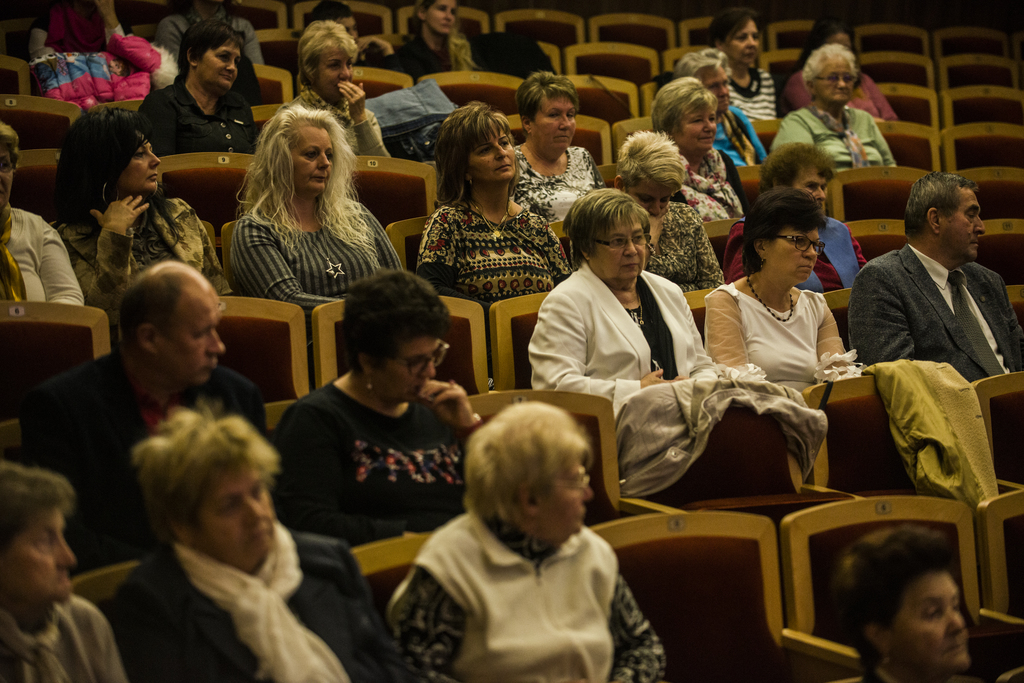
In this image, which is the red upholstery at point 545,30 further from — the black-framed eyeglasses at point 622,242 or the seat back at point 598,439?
the seat back at point 598,439

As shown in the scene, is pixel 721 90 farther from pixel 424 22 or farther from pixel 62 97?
pixel 62 97

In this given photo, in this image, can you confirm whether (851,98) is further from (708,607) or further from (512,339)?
(708,607)

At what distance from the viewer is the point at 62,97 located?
3.43 m

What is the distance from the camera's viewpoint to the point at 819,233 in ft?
10.0

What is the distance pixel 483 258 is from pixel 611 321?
1.67 feet

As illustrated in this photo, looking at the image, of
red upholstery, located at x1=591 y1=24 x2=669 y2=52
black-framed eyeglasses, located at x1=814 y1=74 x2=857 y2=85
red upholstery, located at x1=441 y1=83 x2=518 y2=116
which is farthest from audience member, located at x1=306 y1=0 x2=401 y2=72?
black-framed eyeglasses, located at x1=814 y1=74 x2=857 y2=85

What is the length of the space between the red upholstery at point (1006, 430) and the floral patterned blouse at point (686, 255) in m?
0.81

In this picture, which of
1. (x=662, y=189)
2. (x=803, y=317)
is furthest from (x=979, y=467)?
(x=662, y=189)

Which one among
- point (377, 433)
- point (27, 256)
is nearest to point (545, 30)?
point (27, 256)

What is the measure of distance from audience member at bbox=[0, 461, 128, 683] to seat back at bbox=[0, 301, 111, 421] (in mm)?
754

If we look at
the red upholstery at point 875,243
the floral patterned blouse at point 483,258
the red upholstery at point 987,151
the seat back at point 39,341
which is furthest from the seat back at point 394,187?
the red upholstery at point 987,151

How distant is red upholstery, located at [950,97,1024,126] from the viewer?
4.75m

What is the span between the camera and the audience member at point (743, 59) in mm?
4391

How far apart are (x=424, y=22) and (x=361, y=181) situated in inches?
58.0
